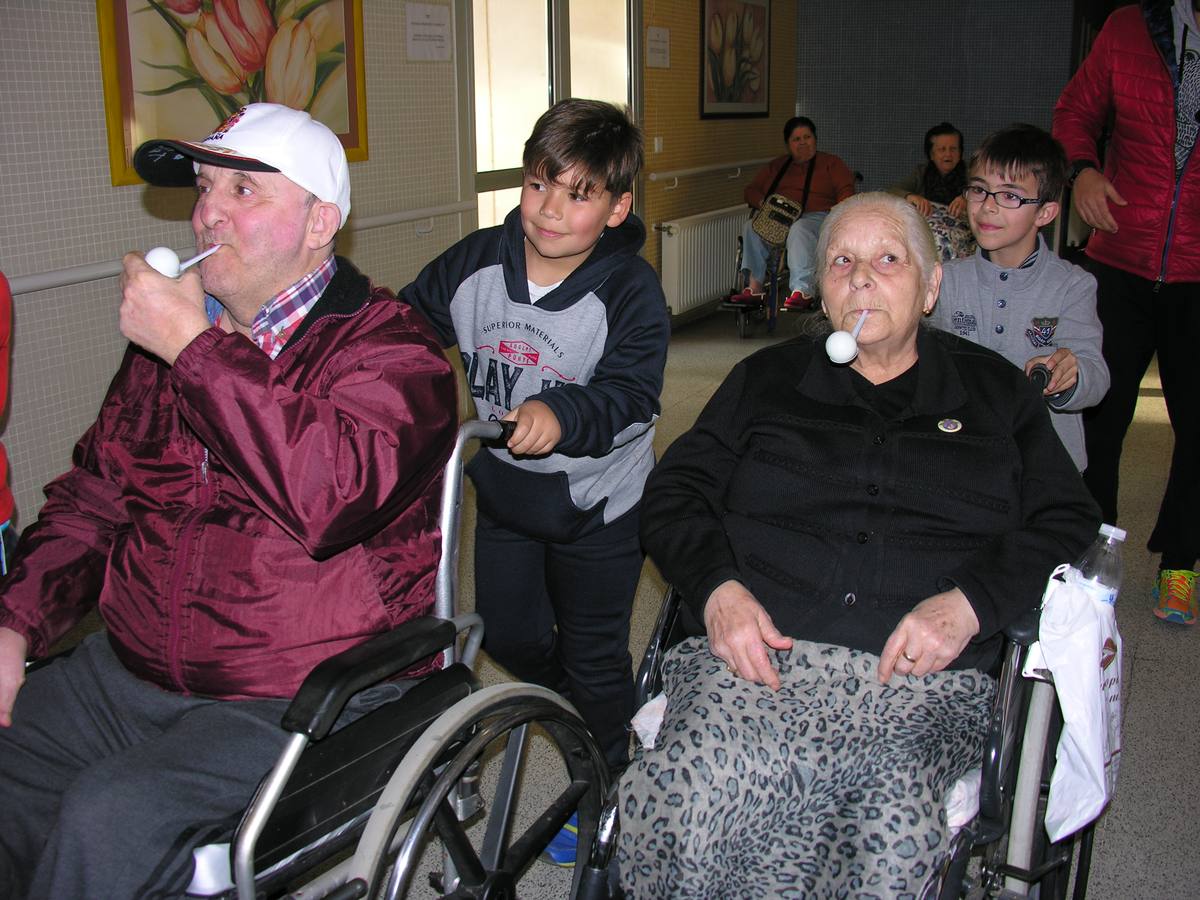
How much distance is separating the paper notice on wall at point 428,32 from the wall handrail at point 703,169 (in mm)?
2418

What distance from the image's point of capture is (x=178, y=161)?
1560 mm

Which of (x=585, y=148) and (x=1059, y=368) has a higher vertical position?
(x=585, y=148)

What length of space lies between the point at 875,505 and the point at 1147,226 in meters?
1.68

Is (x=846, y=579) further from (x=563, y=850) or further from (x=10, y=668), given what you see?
(x=10, y=668)

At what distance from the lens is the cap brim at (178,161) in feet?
4.73

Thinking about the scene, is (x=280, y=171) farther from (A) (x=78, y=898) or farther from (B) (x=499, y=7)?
(B) (x=499, y=7)

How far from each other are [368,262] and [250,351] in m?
2.69

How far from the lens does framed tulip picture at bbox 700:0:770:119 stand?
24.0 ft

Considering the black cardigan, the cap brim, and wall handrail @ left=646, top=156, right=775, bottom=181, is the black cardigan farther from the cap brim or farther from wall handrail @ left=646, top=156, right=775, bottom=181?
wall handrail @ left=646, top=156, right=775, bottom=181

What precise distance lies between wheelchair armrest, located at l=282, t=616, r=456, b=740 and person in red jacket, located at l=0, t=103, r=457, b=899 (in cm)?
9

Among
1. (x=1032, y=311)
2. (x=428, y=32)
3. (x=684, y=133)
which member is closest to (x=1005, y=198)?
(x=1032, y=311)

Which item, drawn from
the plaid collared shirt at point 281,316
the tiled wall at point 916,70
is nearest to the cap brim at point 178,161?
the plaid collared shirt at point 281,316

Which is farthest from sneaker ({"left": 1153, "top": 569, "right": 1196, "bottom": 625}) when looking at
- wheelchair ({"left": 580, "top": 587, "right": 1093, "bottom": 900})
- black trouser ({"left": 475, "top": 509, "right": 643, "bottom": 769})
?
black trouser ({"left": 475, "top": 509, "right": 643, "bottom": 769})

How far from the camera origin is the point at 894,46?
9305mm
